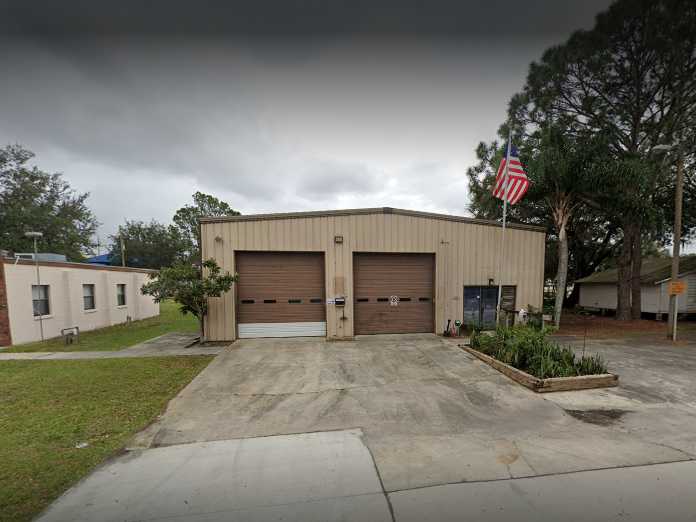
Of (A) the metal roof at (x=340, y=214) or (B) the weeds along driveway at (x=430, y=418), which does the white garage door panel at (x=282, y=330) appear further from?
(A) the metal roof at (x=340, y=214)

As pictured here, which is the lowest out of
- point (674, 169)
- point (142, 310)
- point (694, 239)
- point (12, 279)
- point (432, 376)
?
point (142, 310)

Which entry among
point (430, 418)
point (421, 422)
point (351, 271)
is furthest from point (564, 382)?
point (351, 271)

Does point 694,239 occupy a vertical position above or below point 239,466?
above

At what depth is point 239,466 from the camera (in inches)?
117

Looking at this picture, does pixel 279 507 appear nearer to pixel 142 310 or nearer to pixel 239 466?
pixel 239 466

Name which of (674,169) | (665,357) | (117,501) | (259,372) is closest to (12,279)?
(259,372)

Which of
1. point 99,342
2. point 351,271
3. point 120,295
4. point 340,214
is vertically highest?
point 340,214

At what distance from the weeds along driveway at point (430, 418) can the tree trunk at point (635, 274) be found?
1256 centimetres

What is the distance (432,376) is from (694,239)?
21.8 meters

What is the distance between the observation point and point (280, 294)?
32.2 ft

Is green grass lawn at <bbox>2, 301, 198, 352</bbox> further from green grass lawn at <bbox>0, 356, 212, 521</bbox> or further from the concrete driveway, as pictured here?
the concrete driveway

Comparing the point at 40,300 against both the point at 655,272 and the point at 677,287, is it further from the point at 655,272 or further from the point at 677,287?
the point at 655,272

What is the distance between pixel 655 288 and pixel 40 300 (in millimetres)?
30062

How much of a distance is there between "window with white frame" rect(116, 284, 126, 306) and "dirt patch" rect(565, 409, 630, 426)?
19.6 m
